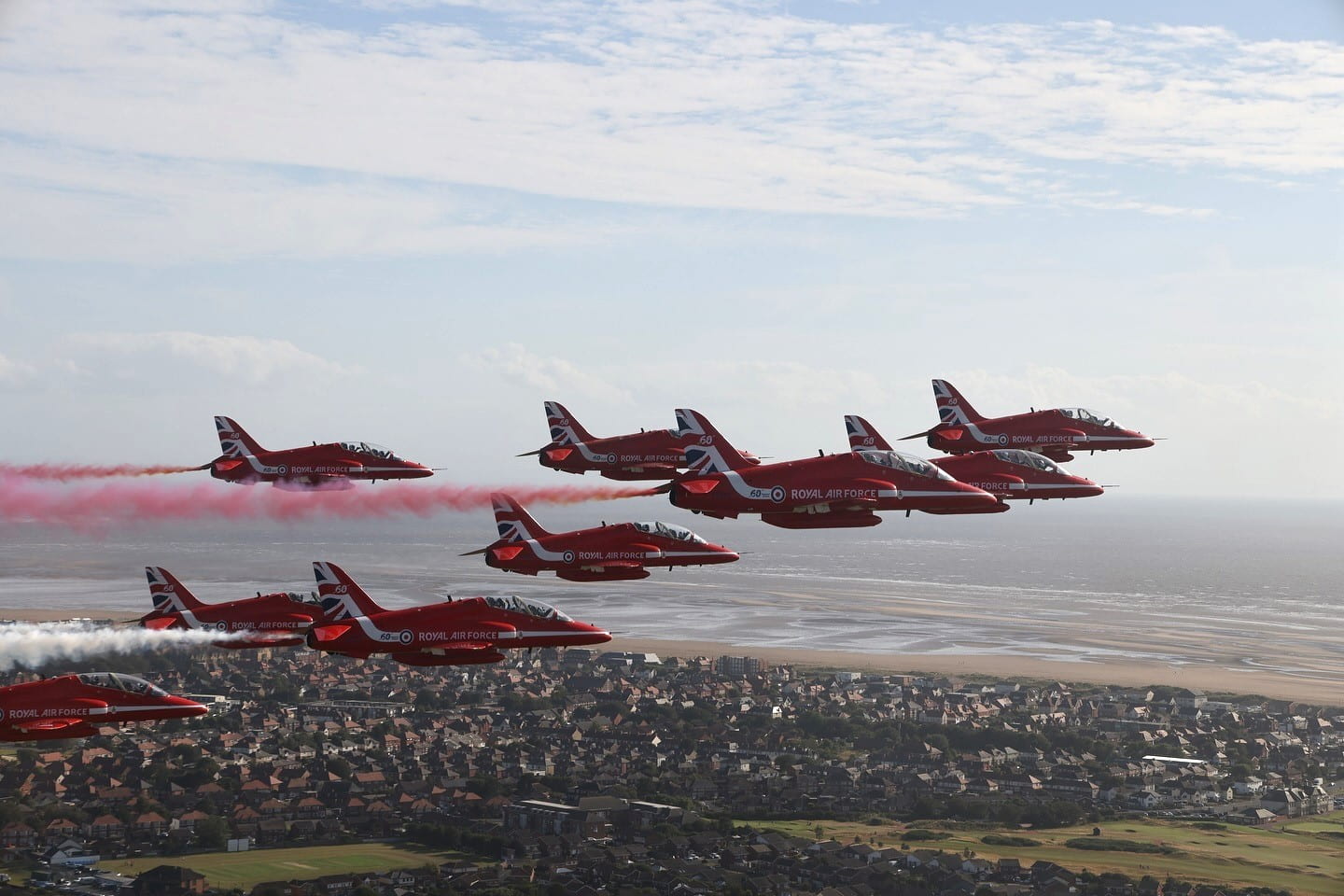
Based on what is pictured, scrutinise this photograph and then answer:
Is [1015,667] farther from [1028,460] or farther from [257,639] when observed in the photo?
[257,639]

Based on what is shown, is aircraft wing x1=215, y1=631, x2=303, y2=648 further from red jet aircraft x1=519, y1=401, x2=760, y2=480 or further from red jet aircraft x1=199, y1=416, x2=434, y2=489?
red jet aircraft x1=519, y1=401, x2=760, y2=480

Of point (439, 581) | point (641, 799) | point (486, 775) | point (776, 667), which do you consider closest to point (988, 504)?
point (641, 799)

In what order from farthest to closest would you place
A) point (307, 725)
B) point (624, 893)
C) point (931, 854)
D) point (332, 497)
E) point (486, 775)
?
point (307, 725) → point (486, 775) → point (332, 497) → point (931, 854) → point (624, 893)

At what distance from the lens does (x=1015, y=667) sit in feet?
439

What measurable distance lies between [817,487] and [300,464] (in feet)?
82.2

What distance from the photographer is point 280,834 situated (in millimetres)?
69562

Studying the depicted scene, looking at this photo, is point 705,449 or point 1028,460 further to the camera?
point 1028,460

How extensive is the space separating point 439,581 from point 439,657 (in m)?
139

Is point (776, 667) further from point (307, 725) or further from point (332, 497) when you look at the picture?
point (332, 497)

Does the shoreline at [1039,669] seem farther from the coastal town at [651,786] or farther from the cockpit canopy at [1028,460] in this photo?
the cockpit canopy at [1028,460]

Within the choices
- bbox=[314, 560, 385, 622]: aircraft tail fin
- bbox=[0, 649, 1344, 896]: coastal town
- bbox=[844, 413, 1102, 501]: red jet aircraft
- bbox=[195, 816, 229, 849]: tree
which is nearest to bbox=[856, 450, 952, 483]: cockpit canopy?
bbox=[844, 413, 1102, 501]: red jet aircraft

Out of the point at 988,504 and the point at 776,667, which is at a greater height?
the point at 988,504

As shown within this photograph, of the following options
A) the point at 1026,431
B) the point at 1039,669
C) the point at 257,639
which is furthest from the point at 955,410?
the point at 1039,669

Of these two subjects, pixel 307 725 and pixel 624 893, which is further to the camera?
pixel 307 725
